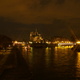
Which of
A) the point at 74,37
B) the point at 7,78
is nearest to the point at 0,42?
the point at 7,78

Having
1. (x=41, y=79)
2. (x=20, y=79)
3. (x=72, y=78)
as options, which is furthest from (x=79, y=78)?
(x=20, y=79)

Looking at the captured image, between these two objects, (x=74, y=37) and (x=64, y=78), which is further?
(x=74, y=37)

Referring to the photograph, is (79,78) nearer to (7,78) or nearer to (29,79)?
(29,79)

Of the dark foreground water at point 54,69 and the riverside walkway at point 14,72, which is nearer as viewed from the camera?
the riverside walkway at point 14,72

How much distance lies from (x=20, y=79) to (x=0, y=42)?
2766 inches

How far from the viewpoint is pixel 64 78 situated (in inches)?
562

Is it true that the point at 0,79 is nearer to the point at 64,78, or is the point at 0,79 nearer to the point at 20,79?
the point at 20,79

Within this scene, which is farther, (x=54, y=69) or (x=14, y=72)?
(x=54, y=69)

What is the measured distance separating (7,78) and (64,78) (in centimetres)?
383

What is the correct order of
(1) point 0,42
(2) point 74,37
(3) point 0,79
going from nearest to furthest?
(3) point 0,79 → (1) point 0,42 → (2) point 74,37

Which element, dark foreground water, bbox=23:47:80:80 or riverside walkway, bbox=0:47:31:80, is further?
dark foreground water, bbox=23:47:80:80

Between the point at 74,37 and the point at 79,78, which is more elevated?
the point at 74,37

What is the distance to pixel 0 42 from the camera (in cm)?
8225

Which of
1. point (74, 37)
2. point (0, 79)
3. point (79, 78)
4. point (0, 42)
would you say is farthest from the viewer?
point (74, 37)
